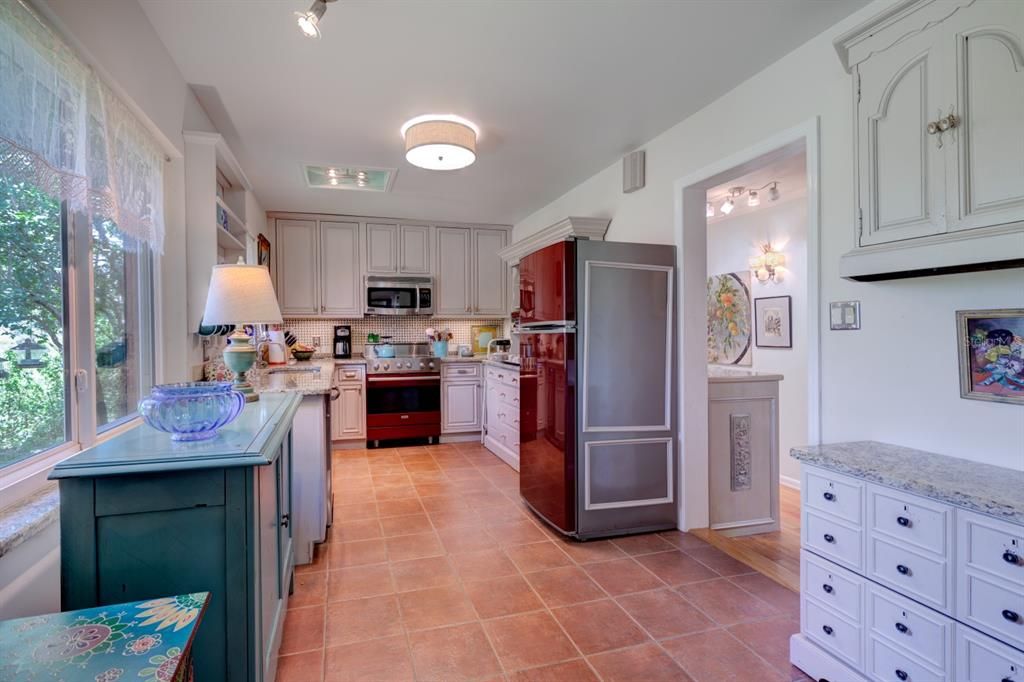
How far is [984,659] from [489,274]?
5.11m

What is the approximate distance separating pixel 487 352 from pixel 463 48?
409 centimetres

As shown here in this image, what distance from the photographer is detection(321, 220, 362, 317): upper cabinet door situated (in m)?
5.30

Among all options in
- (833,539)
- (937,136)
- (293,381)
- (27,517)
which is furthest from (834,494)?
(293,381)

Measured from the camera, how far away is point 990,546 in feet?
4.05

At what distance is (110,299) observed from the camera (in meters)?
1.93

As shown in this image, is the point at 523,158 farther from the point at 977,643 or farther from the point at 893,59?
the point at 977,643

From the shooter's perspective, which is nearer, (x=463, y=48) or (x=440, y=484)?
(x=463, y=48)

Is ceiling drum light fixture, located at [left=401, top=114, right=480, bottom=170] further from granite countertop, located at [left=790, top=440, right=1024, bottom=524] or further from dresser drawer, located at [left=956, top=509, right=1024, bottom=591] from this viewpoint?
dresser drawer, located at [left=956, top=509, right=1024, bottom=591]

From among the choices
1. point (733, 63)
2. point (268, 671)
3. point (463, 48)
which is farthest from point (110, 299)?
Result: point (733, 63)

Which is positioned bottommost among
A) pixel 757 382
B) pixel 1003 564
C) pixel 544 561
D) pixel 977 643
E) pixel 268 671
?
pixel 544 561

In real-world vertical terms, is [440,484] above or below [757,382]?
below

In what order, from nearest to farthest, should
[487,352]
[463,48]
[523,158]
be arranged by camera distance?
1. [463,48]
2. [523,158]
3. [487,352]

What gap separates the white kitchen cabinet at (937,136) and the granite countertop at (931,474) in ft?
→ 1.99

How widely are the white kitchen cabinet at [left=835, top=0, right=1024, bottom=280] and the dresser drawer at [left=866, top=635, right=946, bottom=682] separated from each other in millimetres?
1132
